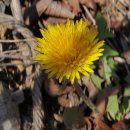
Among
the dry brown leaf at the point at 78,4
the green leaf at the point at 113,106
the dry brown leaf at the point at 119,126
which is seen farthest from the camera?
the dry brown leaf at the point at 78,4

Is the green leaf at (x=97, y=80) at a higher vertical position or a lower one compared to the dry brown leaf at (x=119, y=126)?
higher

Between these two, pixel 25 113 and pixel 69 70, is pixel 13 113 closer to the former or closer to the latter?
pixel 25 113

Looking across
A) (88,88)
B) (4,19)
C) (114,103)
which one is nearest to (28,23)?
(4,19)

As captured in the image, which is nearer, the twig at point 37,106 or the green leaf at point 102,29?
the twig at point 37,106

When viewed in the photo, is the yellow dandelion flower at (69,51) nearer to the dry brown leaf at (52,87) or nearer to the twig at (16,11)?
the dry brown leaf at (52,87)

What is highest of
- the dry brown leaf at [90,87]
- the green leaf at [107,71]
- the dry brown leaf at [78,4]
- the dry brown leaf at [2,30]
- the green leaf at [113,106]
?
the dry brown leaf at [78,4]

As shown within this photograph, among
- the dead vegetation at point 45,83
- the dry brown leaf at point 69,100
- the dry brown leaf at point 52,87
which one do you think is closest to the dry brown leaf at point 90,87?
the dead vegetation at point 45,83
